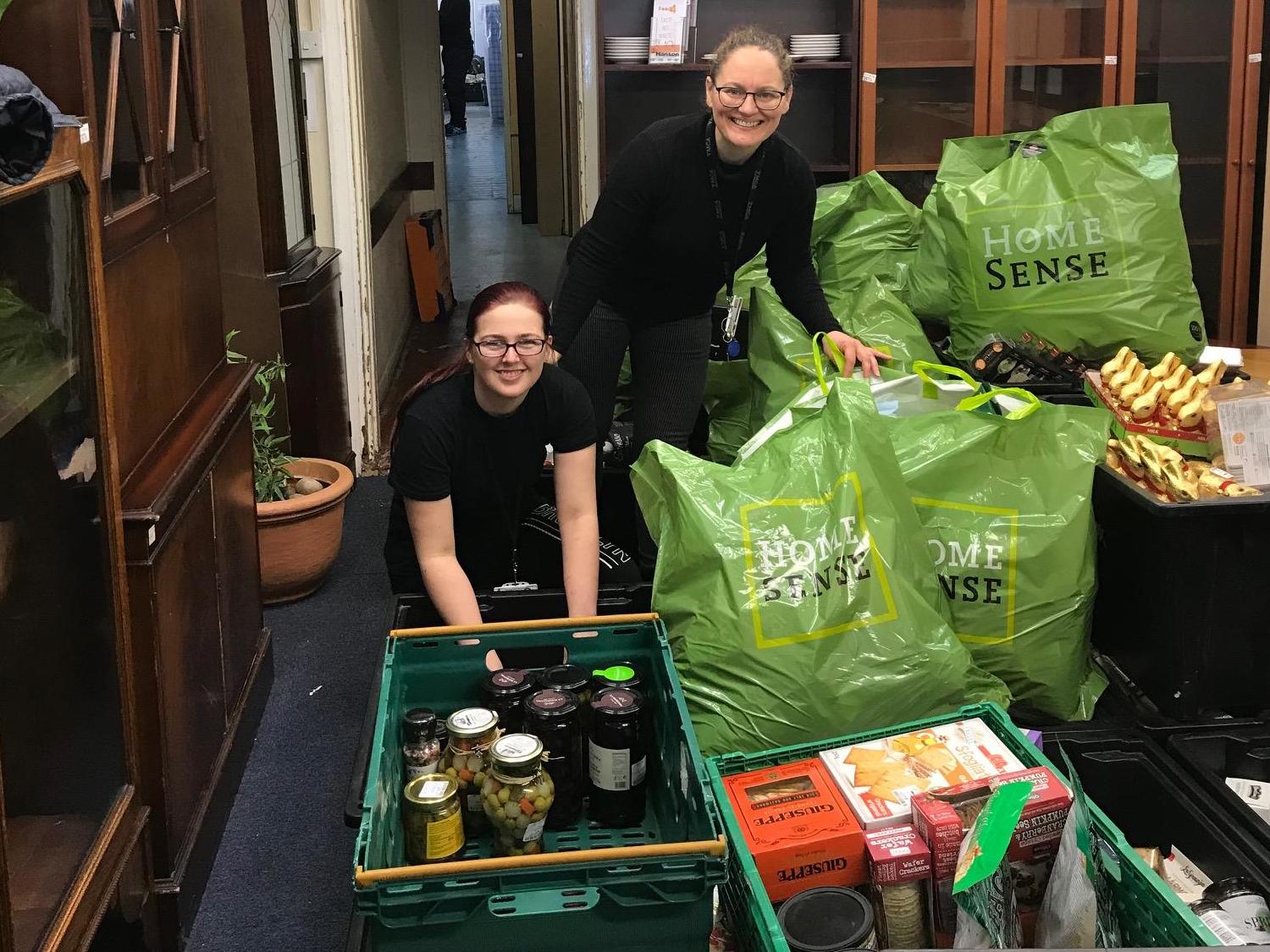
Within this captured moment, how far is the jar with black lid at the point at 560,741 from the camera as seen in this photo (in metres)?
1.61

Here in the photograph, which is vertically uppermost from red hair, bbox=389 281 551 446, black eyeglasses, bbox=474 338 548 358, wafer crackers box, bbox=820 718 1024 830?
red hair, bbox=389 281 551 446

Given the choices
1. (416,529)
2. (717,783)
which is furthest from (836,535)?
(416,529)

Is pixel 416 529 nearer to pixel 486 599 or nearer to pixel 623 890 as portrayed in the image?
pixel 486 599

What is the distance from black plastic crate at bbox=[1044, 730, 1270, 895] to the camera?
1.76m

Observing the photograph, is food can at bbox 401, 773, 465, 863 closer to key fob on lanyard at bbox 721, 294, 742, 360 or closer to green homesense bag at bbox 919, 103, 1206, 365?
key fob on lanyard at bbox 721, 294, 742, 360

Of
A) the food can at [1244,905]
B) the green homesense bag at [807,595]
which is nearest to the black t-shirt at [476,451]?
the green homesense bag at [807,595]

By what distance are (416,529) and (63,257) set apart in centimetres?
73

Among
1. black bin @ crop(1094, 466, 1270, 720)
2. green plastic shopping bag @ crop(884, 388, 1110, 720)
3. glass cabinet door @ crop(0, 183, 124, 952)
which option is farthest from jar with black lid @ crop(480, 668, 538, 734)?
black bin @ crop(1094, 466, 1270, 720)

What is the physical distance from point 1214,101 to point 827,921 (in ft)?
11.8

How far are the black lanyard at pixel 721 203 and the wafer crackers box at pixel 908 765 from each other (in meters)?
1.17

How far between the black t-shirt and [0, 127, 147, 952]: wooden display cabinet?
483 millimetres

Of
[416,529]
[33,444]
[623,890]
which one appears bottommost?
[623,890]

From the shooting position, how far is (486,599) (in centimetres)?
207

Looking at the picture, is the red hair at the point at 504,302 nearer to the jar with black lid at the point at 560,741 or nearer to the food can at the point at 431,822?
the jar with black lid at the point at 560,741
